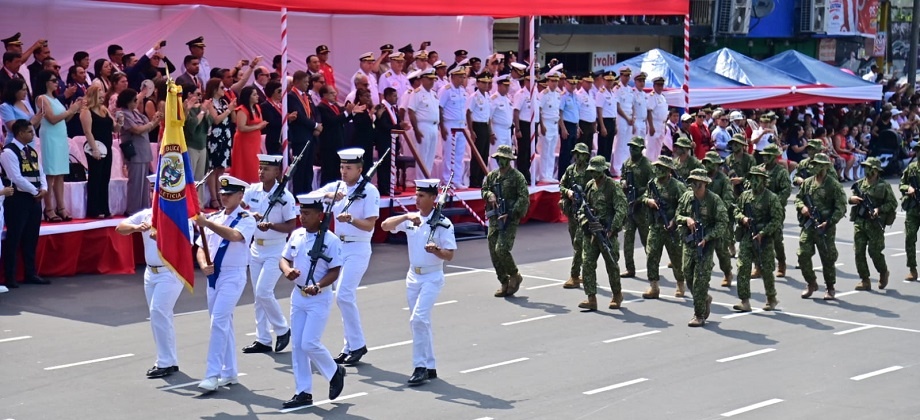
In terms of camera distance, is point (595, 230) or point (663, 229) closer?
point (595, 230)

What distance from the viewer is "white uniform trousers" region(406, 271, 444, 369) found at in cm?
1229

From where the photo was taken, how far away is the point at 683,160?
61.2 ft

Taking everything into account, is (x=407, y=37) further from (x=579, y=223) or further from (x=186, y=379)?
(x=186, y=379)

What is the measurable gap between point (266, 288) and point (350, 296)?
33.4 inches

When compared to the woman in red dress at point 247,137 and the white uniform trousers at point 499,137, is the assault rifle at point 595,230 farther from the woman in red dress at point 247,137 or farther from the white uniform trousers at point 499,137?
the white uniform trousers at point 499,137

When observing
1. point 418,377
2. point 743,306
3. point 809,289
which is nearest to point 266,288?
point 418,377

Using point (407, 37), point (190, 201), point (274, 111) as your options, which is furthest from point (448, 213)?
point (190, 201)

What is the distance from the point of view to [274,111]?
18.7 metres

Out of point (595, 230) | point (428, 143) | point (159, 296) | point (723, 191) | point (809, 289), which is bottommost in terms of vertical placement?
point (809, 289)

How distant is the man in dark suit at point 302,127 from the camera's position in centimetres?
1891

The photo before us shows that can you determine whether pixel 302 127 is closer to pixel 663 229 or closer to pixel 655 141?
pixel 663 229

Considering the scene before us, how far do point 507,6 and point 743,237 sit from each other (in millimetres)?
5985

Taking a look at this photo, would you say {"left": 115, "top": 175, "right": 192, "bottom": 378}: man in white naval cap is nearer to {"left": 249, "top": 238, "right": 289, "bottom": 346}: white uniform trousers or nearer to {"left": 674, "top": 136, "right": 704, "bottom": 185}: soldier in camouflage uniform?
{"left": 249, "top": 238, "right": 289, "bottom": 346}: white uniform trousers

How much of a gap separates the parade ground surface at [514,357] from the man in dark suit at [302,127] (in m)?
1.95
